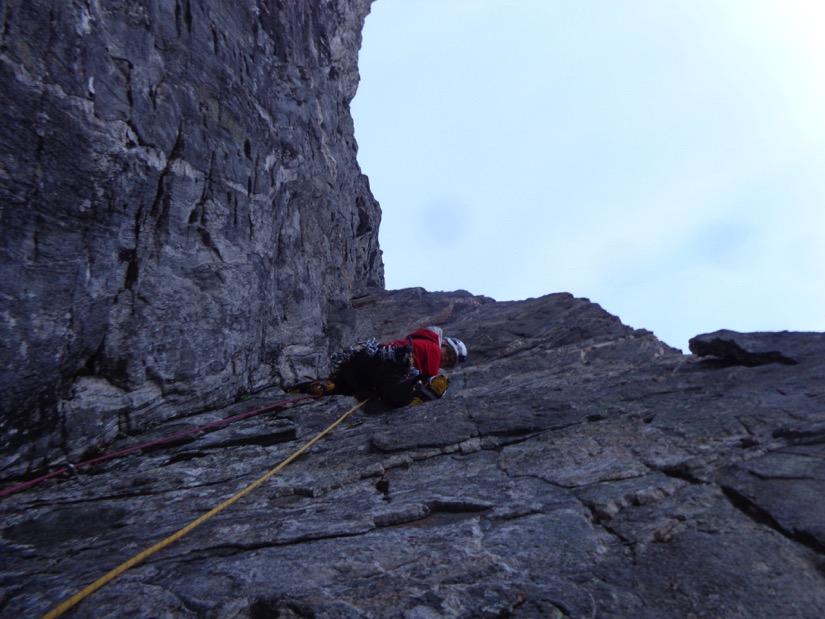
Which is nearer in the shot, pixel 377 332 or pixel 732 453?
pixel 732 453

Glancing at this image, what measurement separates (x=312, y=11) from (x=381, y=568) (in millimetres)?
15179

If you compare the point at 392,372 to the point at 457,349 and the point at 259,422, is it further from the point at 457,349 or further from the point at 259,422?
the point at 457,349

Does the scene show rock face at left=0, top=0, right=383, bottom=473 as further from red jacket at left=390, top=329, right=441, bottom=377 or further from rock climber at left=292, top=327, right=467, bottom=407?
red jacket at left=390, top=329, right=441, bottom=377

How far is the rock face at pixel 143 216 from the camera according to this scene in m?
5.85

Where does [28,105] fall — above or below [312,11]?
below

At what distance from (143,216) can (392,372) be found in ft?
13.8

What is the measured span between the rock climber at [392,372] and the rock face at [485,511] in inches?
23.0

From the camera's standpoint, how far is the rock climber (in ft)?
28.4

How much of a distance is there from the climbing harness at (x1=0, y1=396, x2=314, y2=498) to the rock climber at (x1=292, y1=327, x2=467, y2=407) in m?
0.73

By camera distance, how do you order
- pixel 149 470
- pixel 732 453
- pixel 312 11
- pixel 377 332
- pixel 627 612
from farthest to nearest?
pixel 377 332
pixel 312 11
pixel 149 470
pixel 732 453
pixel 627 612

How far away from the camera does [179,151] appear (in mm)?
8008

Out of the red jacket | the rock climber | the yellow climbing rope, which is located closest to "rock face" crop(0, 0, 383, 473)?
the rock climber

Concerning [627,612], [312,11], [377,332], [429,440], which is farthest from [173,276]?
[312,11]

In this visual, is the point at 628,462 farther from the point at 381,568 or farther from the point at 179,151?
the point at 179,151
